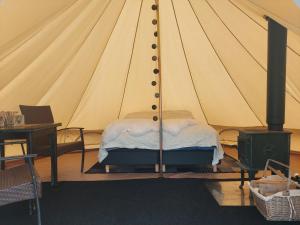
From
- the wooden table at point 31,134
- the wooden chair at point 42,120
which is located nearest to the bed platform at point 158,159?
the wooden chair at point 42,120

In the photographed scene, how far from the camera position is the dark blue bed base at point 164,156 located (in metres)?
4.10

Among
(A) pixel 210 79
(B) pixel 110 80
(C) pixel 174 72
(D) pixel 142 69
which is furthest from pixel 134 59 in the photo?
(A) pixel 210 79

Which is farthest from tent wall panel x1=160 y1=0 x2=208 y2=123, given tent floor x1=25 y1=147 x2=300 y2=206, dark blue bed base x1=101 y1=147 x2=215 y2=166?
dark blue bed base x1=101 y1=147 x2=215 y2=166

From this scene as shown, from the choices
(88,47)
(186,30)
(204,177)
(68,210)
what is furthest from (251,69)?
(68,210)

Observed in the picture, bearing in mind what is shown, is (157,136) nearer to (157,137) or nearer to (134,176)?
→ (157,137)

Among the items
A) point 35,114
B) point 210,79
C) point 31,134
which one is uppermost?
point 210,79

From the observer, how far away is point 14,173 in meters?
2.37

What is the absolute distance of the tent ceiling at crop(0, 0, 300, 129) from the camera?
3.57 m

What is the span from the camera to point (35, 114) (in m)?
4.03

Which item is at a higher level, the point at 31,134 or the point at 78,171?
the point at 31,134

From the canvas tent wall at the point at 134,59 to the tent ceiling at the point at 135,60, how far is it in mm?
15

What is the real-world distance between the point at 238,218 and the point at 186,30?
2.85 metres

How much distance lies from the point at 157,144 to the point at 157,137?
9 cm

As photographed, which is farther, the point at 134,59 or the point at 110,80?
the point at 110,80
